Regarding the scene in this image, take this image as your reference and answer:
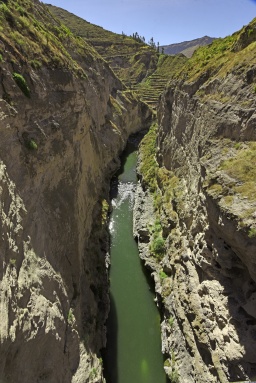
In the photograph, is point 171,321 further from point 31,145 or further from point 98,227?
point 31,145

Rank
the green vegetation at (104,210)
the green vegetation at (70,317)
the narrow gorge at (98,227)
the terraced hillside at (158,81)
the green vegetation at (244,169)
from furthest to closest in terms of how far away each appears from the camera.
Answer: the terraced hillside at (158,81) → the green vegetation at (104,210) → the green vegetation at (70,317) → the green vegetation at (244,169) → the narrow gorge at (98,227)

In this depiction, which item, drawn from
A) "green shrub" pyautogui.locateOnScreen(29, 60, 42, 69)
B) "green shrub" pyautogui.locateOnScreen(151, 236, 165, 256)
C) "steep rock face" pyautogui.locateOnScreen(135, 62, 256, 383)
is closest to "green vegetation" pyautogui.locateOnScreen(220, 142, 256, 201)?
"steep rock face" pyautogui.locateOnScreen(135, 62, 256, 383)

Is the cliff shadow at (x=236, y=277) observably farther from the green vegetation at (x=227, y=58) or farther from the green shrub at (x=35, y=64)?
the green shrub at (x=35, y=64)

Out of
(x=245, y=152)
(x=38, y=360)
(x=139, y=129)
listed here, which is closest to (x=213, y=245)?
(x=245, y=152)

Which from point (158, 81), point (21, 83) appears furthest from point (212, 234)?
point (158, 81)

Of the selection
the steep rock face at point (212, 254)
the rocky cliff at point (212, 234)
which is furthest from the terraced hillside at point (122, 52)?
the steep rock face at point (212, 254)

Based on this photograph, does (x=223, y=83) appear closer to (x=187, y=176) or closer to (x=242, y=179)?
(x=187, y=176)
